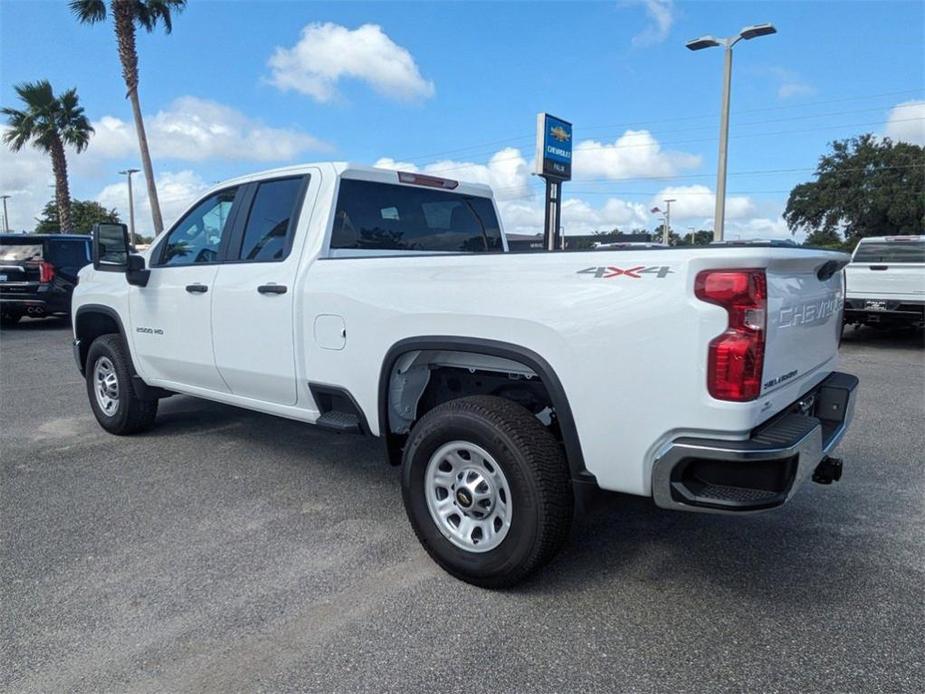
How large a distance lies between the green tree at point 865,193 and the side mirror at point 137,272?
44.7 meters

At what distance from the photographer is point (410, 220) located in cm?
457

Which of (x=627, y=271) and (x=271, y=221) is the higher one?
(x=271, y=221)

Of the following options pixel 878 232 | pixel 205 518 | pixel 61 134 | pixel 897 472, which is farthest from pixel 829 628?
pixel 878 232

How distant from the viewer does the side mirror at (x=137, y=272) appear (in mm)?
4910

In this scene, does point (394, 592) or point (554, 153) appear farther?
point (554, 153)

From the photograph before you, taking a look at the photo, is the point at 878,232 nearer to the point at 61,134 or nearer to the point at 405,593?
the point at 61,134

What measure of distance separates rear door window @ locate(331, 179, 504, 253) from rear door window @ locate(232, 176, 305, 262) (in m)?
0.31

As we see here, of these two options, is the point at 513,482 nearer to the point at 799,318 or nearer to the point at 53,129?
the point at 799,318

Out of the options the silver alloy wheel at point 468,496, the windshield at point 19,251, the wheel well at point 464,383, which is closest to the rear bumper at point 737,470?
the wheel well at point 464,383

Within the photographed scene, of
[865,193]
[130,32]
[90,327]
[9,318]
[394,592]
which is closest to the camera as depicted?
[394,592]

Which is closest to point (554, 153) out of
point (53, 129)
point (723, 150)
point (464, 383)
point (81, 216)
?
point (723, 150)

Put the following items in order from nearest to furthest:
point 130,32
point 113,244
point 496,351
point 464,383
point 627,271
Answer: point 627,271 < point 496,351 < point 464,383 < point 113,244 < point 130,32

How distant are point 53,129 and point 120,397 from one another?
1060 inches

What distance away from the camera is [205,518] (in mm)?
3922
